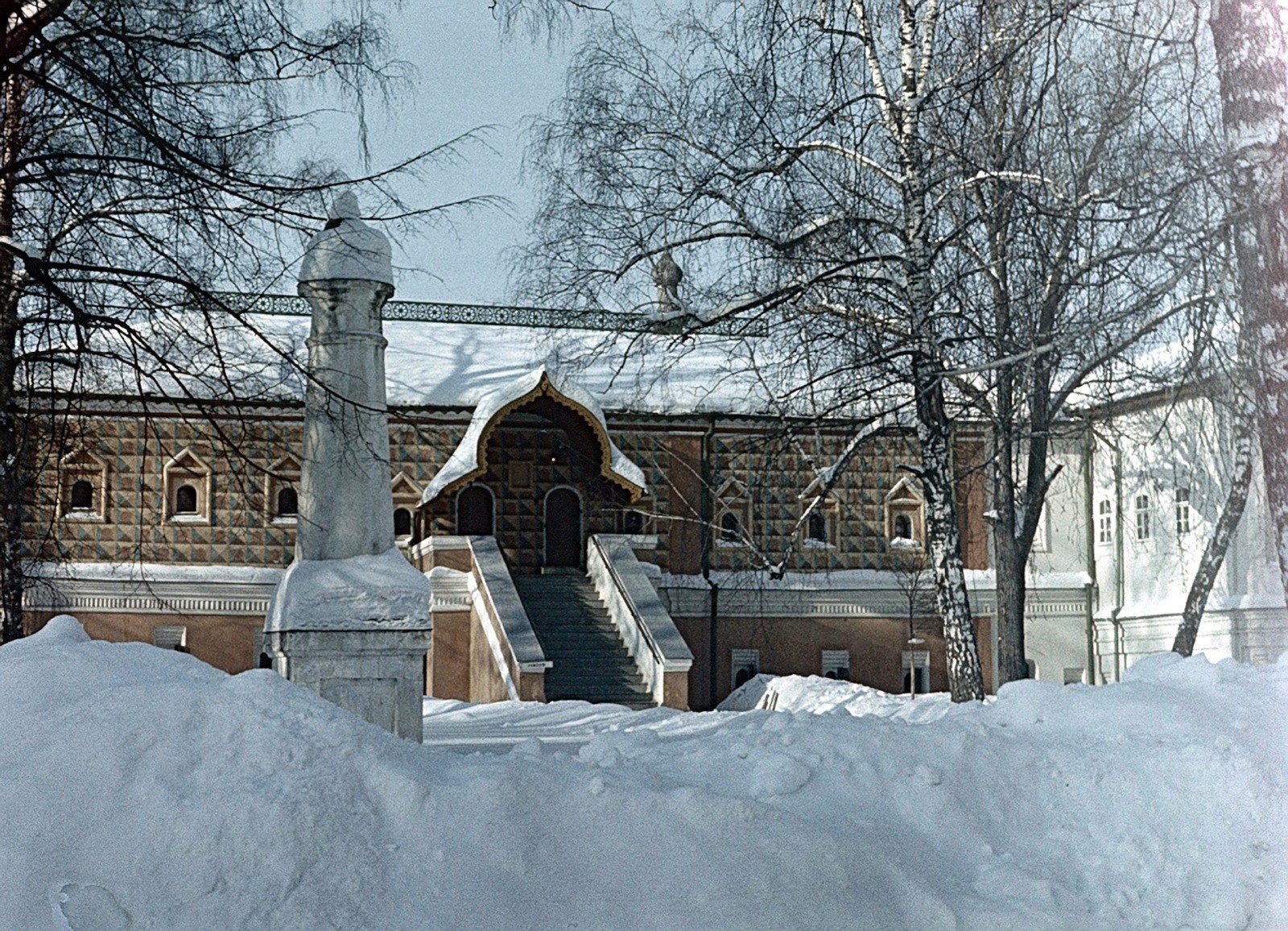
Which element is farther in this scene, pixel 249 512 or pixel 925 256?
pixel 249 512

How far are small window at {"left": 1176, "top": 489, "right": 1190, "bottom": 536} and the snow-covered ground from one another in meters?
18.5

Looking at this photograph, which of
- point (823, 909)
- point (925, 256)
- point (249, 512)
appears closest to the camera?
point (823, 909)

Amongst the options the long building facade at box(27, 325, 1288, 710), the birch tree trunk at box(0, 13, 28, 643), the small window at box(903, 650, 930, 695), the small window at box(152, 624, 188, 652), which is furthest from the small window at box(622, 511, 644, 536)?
the birch tree trunk at box(0, 13, 28, 643)

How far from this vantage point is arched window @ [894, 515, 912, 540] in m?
25.2

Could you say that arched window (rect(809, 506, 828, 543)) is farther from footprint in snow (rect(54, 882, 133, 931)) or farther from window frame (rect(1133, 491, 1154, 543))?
footprint in snow (rect(54, 882, 133, 931))

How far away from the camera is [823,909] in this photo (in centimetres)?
486

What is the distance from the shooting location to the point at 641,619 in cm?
2002

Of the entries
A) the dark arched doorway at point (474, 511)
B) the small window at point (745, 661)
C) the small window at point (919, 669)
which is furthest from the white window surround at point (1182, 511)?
the dark arched doorway at point (474, 511)

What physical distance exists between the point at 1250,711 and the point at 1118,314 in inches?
145

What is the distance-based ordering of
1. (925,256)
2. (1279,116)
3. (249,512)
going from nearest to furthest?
(1279,116), (925,256), (249,512)

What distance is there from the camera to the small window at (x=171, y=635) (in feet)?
72.2

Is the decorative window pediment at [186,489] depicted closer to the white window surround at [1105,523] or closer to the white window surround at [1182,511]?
the white window surround at [1105,523]

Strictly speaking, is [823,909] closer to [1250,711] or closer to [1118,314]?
[1250,711]

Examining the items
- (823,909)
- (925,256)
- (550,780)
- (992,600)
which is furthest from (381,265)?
(992,600)
